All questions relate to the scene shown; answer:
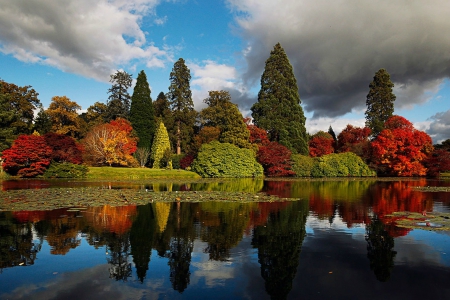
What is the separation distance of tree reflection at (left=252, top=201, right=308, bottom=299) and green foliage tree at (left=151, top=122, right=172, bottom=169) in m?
36.2

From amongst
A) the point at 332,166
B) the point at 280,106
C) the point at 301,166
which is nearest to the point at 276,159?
the point at 301,166

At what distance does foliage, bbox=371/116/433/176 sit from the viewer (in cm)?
4512

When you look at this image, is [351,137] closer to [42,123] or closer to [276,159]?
[276,159]

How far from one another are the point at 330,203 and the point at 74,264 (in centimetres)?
1363

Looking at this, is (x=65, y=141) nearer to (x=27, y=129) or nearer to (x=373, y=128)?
(x=27, y=129)

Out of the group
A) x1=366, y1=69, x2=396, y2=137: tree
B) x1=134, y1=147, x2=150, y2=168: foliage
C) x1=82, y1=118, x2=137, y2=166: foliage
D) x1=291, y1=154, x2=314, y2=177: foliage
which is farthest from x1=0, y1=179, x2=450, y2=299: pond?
x1=366, y1=69, x2=396, y2=137: tree

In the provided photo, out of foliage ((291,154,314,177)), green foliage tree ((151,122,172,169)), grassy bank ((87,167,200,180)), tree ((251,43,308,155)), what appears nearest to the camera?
grassy bank ((87,167,200,180))

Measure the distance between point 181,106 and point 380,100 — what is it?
35637mm

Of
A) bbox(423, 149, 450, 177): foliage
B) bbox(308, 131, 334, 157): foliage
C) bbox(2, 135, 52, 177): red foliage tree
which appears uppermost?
bbox(308, 131, 334, 157): foliage

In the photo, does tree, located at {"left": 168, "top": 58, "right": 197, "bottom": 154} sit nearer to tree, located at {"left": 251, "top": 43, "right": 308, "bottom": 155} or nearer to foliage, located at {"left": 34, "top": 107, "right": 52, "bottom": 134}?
tree, located at {"left": 251, "top": 43, "right": 308, "bottom": 155}

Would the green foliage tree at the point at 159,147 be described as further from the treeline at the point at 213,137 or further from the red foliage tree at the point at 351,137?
the red foliage tree at the point at 351,137

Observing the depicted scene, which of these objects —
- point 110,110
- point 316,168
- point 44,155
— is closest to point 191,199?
point 44,155

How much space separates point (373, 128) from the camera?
55.3 meters

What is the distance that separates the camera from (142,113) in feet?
176
